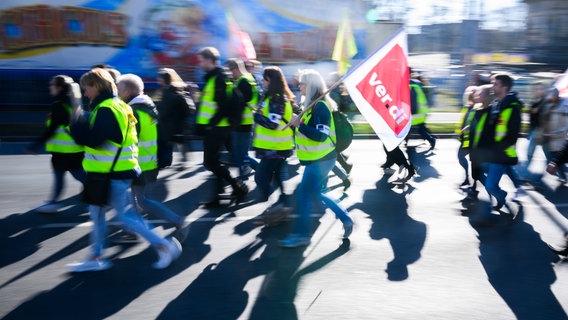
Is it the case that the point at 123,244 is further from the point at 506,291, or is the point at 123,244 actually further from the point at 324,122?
the point at 506,291

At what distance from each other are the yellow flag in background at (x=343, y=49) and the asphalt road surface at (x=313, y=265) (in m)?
1.92

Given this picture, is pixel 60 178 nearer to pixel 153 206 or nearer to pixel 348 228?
pixel 153 206

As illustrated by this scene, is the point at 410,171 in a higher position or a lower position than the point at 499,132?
lower

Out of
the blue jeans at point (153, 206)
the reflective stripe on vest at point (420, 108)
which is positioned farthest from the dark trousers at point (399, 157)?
the blue jeans at point (153, 206)

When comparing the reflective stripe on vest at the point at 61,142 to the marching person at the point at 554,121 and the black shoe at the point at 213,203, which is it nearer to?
the black shoe at the point at 213,203

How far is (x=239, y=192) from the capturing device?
24.4 feet

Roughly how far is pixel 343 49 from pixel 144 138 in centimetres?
418

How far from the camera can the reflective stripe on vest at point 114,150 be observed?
15.6ft

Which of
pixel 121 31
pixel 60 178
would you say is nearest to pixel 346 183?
pixel 60 178

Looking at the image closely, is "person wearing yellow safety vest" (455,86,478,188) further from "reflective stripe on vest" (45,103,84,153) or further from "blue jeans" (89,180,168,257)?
"reflective stripe on vest" (45,103,84,153)

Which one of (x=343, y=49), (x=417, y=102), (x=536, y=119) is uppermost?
(x=343, y=49)

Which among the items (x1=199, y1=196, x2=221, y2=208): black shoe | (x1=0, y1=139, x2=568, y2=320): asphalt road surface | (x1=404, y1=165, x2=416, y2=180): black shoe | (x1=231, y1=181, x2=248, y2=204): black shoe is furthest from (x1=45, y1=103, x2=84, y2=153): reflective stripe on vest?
(x1=404, y1=165, x2=416, y2=180): black shoe

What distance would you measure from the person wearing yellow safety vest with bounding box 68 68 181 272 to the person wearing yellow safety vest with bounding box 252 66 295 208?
168cm

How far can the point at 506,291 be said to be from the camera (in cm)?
485
